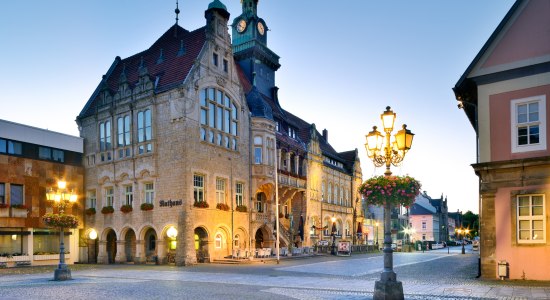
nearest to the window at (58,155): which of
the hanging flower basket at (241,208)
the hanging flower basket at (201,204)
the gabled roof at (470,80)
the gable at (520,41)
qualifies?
the hanging flower basket at (201,204)

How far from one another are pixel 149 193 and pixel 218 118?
7703 mm

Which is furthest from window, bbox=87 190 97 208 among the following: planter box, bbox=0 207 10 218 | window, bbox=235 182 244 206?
window, bbox=235 182 244 206

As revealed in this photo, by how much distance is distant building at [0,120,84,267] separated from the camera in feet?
112

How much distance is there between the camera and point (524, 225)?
64.1 ft

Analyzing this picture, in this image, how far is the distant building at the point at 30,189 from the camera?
3419 centimetres

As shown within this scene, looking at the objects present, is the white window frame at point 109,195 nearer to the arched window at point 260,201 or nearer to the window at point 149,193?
the window at point 149,193

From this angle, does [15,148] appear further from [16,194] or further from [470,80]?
[470,80]

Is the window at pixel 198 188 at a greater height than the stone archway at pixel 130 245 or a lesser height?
greater

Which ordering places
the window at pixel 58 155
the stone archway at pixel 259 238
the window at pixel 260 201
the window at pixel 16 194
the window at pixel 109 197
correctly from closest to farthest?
1. the window at pixel 16 194
2. the window at pixel 58 155
3. the window at pixel 109 197
4. the window at pixel 260 201
5. the stone archway at pixel 259 238

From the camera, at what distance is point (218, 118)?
38.0m

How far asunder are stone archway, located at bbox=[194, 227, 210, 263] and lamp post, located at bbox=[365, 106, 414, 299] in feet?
74.1

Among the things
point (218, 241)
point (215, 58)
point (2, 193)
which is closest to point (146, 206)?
point (218, 241)

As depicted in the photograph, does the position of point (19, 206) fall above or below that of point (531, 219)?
below

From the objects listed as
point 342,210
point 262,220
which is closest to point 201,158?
point 262,220
